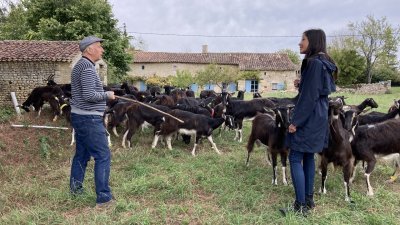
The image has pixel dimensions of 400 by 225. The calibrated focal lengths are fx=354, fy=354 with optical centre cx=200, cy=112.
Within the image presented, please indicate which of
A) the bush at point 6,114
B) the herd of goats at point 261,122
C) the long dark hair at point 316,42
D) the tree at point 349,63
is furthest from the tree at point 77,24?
the tree at point 349,63

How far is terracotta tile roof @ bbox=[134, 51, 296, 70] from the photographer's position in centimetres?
4397

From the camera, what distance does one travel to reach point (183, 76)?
39719 mm

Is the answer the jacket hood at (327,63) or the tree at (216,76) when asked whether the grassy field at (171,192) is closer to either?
the jacket hood at (327,63)

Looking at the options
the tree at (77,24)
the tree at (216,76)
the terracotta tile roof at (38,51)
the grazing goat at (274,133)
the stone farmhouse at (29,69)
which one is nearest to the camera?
the grazing goat at (274,133)

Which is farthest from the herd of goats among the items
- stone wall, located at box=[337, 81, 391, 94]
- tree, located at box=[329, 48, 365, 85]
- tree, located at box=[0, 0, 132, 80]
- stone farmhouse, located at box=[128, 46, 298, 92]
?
tree, located at box=[329, 48, 365, 85]

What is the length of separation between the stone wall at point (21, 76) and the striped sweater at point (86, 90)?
41.1 ft

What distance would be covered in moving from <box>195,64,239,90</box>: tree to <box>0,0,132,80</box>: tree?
41.2 feet

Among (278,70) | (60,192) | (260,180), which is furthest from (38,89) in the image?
(278,70)

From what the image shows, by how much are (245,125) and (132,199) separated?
28.7 feet

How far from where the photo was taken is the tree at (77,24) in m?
24.6

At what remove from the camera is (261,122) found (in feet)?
23.8

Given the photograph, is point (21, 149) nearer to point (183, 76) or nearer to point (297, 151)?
point (297, 151)

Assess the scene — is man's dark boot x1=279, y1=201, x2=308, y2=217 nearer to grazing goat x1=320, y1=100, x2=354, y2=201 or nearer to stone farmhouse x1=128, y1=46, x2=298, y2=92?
grazing goat x1=320, y1=100, x2=354, y2=201

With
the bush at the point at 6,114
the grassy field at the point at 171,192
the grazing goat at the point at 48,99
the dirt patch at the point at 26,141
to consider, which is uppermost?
the grazing goat at the point at 48,99
